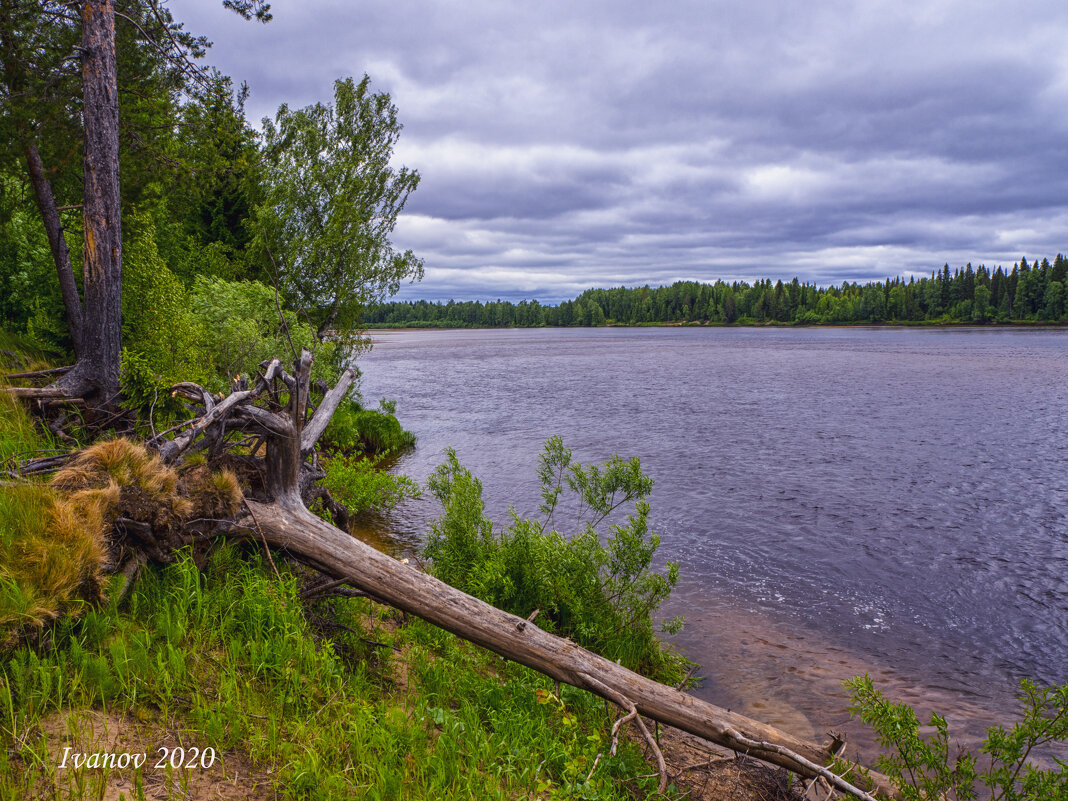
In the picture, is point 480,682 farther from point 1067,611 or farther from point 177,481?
point 1067,611

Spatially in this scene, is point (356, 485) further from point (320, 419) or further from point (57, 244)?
point (57, 244)

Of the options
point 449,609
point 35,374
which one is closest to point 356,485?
point 35,374

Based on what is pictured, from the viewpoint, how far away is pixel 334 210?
23094mm

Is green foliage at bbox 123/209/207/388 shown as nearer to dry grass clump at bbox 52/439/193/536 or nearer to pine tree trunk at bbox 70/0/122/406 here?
pine tree trunk at bbox 70/0/122/406

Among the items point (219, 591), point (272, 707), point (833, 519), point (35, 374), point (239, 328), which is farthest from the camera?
point (833, 519)

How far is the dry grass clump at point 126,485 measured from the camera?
4.75 m

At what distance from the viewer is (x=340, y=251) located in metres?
23.3

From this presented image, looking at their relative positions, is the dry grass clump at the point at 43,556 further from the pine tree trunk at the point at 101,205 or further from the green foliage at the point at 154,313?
the green foliage at the point at 154,313

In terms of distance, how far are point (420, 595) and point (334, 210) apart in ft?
68.4

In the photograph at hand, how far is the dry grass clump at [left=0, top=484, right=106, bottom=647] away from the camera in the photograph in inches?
152

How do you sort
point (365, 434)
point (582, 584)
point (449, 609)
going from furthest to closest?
point (365, 434) < point (582, 584) < point (449, 609)

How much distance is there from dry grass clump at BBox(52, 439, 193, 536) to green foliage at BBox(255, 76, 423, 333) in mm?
19150

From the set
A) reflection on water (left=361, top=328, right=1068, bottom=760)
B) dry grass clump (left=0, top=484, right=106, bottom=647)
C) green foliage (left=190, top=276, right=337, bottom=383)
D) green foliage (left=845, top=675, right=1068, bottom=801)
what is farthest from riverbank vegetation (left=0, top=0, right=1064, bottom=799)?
reflection on water (left=361, top=328, right=1068, bottom=760)

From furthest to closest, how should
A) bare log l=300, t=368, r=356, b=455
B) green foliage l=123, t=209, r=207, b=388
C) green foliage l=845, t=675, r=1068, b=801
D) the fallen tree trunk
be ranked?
green foliage l=123, t=209, r=207, b=388 < bare log l=300, t=368, r=356, b=455 < the fallen tree trunk < green foliage l=845, t=675, r=1068, b=801
